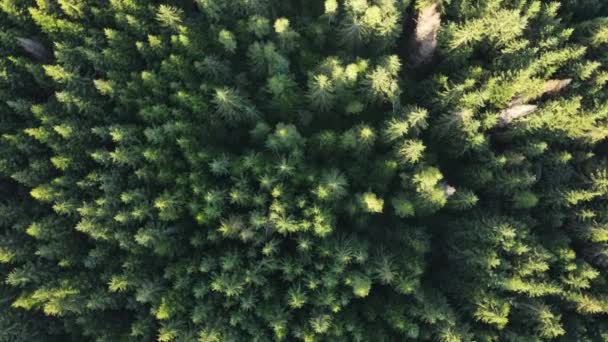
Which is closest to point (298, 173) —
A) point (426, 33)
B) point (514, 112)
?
point (426, 33)

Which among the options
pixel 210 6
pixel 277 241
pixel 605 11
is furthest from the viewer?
pixel 605 11

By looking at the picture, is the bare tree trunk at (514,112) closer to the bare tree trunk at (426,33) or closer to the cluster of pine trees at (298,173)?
the cluster of pine trees at (298,173)

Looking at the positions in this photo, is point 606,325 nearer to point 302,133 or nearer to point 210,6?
point 302,133

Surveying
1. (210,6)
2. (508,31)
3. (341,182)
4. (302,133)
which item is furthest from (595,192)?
(210,6)

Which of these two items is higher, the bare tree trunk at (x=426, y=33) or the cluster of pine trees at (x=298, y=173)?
the bare tree trunk at (x=426, y=33)

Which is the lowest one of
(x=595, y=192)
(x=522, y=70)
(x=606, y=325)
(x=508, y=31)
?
(x=606, y=325)

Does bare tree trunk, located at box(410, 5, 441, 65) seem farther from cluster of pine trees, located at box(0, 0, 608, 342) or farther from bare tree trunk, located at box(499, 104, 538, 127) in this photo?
bare tree trunk, located at box(499, 104, 538, 127)

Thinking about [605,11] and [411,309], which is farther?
[605,11]

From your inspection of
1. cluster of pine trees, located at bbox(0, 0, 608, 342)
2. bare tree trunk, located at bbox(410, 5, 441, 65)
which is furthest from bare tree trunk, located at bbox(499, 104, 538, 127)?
bare tree trunk, located at bbox(410, 5, 441, 65)

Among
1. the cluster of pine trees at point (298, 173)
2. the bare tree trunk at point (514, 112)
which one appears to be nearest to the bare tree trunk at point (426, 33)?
the cluster of pine trees at point (298, 173)
